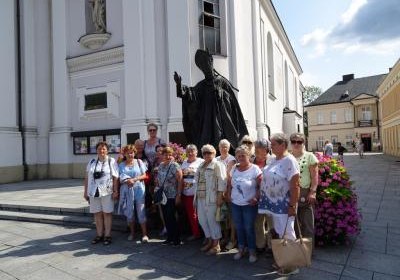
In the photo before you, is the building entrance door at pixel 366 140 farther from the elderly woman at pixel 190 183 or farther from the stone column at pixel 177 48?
the elderly woman at pixel 190 183

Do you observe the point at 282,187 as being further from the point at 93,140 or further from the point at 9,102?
the point at 9,102

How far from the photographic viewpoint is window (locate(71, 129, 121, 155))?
46.3 feet

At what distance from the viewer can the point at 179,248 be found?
17.6 feet

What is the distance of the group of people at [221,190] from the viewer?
13.6 feet

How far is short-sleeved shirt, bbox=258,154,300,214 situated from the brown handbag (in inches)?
17.5

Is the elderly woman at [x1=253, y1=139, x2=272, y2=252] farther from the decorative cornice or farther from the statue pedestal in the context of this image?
the statue pedestal

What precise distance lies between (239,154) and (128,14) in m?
11.0

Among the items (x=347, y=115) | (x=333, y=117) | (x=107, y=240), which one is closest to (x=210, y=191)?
(x=107, y=240)

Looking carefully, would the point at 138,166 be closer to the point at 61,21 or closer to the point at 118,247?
the point at 118,247

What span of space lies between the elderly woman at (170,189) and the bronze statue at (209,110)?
0.84m

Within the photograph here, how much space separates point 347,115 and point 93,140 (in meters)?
48.0

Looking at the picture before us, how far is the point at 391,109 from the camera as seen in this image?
1328 inches

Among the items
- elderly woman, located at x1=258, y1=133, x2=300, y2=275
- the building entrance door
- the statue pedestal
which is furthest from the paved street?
the building entrance door

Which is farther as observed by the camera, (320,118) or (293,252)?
(320,118)
